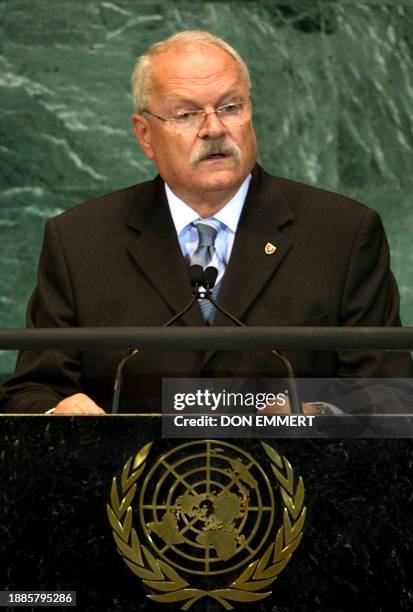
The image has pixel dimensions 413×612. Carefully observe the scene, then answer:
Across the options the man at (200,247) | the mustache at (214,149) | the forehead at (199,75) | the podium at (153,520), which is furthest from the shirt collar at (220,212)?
the podium at (153,520)

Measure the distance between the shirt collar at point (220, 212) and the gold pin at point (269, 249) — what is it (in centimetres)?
9

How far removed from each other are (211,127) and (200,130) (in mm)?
35

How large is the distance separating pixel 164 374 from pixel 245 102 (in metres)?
0.67

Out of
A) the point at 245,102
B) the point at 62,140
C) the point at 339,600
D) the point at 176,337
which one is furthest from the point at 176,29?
the point at 339,600

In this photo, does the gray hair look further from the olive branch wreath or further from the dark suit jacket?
the olive branch wreath

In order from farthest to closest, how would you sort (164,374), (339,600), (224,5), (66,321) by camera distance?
(224,5)
(66,321)
(164,374)
(339,600)

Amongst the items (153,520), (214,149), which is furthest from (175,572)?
(214,149)

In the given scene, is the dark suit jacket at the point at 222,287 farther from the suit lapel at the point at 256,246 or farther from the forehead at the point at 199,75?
the forehead at the point at 199,75

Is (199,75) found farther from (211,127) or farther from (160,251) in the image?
(160,251)

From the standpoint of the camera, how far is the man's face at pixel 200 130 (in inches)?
115

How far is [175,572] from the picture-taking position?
6.44 ft

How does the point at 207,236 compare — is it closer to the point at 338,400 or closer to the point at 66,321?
the point at 66,321

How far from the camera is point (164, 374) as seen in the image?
8.83 feet

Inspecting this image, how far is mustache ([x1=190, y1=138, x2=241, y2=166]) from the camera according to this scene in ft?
9.56
